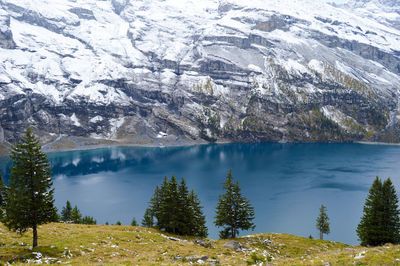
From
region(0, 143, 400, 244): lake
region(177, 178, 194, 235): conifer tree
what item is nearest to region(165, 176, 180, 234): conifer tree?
region(177, 178, 194, 235): conifer tree

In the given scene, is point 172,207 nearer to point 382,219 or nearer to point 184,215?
point 184,215

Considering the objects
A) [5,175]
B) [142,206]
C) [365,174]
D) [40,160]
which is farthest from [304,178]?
[5,175]

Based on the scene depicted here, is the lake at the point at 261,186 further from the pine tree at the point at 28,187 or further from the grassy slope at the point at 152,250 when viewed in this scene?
the pine tree at the point at 28,187

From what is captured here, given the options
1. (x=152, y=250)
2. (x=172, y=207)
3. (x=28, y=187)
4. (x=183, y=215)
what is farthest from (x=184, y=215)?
(x=28, y=187)

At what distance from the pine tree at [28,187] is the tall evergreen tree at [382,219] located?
45.2 m

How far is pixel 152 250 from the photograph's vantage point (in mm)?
32438

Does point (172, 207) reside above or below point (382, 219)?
below

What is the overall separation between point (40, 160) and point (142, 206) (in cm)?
7996

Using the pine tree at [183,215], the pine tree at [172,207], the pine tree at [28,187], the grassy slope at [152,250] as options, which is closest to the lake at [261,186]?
the pine tree at [183,215]

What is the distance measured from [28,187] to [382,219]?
47.7 meters

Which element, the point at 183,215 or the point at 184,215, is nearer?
the point at 183,215

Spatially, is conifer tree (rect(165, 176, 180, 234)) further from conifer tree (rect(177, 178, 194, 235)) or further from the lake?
the lake

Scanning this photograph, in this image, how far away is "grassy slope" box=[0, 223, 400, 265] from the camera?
80.0 ft

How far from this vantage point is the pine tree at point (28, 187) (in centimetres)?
2797
